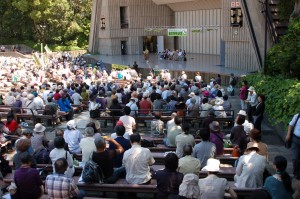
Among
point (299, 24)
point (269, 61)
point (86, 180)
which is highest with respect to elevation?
point (299, 24)

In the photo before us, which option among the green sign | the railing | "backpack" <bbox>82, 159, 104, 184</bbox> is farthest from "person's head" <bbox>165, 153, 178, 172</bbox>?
the green sign

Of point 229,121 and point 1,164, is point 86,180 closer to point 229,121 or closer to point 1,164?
point 1,164

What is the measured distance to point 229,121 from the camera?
464 inches

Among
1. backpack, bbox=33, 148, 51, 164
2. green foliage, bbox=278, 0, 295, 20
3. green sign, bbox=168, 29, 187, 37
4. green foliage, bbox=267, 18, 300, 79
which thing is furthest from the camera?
green sign, bbox=168, 29, 187, 37

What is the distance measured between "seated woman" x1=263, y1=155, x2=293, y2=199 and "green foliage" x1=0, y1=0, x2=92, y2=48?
156 ft

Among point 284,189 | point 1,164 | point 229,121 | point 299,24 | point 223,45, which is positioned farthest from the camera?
point 223,45

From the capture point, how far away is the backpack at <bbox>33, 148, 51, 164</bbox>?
7.50m

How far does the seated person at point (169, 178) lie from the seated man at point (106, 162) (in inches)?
50.1

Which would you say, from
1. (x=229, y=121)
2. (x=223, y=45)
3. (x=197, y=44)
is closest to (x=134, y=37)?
(x=197, y=44)

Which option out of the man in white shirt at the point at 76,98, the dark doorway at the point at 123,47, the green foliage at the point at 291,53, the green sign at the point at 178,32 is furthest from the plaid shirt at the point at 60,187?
Answer: the dark doorway at the point at 123,47

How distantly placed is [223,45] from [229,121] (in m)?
16.2

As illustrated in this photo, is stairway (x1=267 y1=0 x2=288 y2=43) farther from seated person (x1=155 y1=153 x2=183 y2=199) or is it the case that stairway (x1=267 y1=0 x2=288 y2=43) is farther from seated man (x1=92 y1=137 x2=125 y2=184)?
seated person (x1=155 y1=153 x2=183 y2=199)

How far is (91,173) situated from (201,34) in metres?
33.6

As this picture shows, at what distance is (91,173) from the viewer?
21.0 feet
